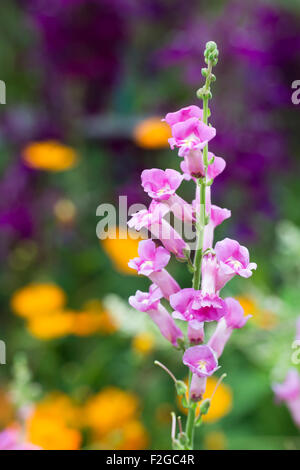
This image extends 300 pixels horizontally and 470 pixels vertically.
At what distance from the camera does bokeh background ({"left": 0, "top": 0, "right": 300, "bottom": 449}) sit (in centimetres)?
115

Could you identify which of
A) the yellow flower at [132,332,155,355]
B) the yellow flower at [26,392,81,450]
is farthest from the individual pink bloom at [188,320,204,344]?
the yellow flower at [132,332,155,355]

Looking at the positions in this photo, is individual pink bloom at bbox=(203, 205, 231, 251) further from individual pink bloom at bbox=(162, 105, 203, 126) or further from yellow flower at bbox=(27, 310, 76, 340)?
yellow flower at bbox=(27, 310, 76, 340)

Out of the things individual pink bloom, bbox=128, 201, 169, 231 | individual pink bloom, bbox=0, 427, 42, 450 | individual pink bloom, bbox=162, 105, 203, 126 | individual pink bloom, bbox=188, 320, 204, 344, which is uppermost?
individual pink bloom, bbox=162, 105, 203, 126

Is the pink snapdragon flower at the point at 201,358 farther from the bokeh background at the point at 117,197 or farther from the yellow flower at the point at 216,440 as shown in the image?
the yellow flower at the point at 216,440

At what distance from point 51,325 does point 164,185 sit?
886 millimetres

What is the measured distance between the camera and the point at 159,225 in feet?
1.59

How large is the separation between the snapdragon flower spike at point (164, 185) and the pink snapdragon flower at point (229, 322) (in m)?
0.08

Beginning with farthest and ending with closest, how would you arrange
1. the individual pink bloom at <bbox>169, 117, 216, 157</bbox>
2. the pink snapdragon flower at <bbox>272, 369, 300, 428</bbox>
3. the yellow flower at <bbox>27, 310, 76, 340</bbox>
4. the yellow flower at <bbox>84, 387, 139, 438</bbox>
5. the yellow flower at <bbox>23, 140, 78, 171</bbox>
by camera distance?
the yellow flower at <bbox>23, 140, 78, 171</bbox> < the yellow flower at <bbox>27, 310, 76, 340</bbox> < the yellow flower at <bbox>84, 387, 139, 438</bbox> < the pink snapdragon flower at <bbox>272, 369, 300, 428</bbox> < the individual pink bloom at <bbox>169, 117, 216, 157</bbox>

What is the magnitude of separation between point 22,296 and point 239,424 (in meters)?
0.53

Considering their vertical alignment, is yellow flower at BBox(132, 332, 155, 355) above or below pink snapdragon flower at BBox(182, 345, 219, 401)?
above

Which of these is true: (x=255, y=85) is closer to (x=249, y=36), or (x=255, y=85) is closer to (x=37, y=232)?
(x=249, y=36)

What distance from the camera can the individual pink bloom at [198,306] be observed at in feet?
1.44

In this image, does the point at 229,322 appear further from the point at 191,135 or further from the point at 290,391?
the point at 290,391

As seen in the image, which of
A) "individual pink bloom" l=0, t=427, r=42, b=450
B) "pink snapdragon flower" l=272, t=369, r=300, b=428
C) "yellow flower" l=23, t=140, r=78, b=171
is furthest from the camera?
"yellow flower" l=23, t=140, r=78, b=171
